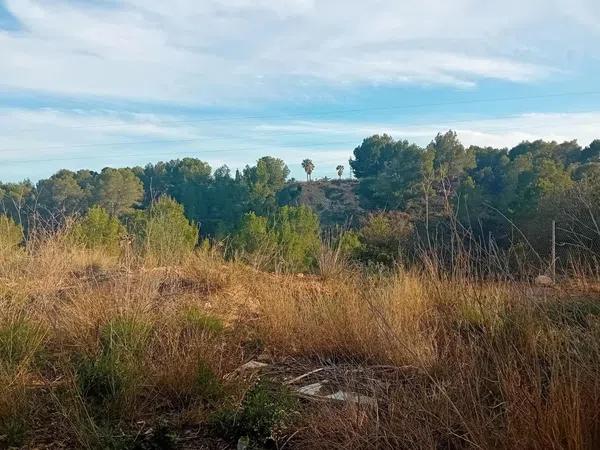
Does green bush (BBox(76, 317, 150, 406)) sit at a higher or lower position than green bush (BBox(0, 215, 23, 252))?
lower

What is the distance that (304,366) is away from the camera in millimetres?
3826

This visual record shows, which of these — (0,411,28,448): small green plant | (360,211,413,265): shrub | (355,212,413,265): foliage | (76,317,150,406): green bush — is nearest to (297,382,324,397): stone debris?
(76,317,150,406): green bush

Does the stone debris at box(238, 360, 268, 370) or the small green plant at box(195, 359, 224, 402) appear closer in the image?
the small green plant at box(195, 359, 224, 402)

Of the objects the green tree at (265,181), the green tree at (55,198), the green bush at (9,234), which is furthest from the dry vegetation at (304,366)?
the green tree at (265,181)

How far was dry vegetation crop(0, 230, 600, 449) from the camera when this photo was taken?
2.12 meters

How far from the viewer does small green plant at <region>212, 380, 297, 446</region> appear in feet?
8.38

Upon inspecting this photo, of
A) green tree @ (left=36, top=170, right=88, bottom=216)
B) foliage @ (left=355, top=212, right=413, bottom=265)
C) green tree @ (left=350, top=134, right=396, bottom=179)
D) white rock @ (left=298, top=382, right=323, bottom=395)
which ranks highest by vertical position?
green tree @ (left=350, top=134, right=396, bottom=179)

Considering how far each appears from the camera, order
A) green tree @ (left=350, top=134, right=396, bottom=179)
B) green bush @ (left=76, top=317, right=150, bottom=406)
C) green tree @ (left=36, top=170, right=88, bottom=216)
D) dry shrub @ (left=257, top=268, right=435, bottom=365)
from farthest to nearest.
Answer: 1. green tree @ (left=350, top=134, right=396, bottom=179)
2. green tree @ (left=36, top=170, right=88, bottom=216)
3. dry shrub @ (left=257, top=268, right=435, bottom=365)
4. green bush @ (left=76, top=317, right=150, bottom=406)

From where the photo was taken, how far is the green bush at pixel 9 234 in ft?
19.6

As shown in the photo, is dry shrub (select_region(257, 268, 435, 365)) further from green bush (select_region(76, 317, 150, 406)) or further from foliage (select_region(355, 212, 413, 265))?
foliage (select_region(355, 212, 413, 265))

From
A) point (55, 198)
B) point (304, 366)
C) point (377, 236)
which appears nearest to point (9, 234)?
point (55, 198)

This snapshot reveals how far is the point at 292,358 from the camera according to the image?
4.03m

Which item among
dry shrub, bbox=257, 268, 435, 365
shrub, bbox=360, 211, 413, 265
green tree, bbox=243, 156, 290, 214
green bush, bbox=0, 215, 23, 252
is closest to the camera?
dry shrub, bbox=257, 268, 435, 365

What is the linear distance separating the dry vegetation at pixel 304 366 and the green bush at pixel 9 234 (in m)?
0.73
